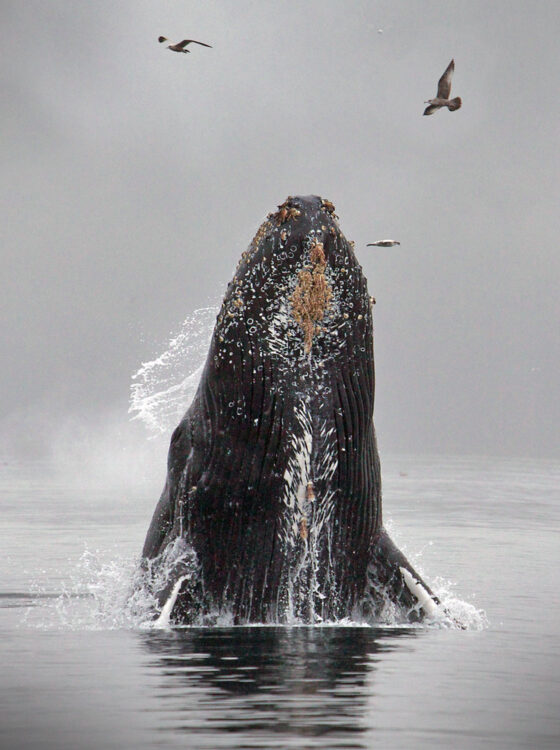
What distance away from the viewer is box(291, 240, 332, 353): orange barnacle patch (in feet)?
37.2

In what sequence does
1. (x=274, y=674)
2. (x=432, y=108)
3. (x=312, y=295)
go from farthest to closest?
1. (x=432, y=108)
2. (x=312, y=295)
3. (x=274, y=674)

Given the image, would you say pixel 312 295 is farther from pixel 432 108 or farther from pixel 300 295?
pixel 432 108

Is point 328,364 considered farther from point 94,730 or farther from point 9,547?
point 9,547

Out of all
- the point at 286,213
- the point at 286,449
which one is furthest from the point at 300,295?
the point at 286,449

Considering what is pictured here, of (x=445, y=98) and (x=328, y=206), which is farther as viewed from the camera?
(x=445, y=98)

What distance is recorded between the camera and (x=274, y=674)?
9.45 m

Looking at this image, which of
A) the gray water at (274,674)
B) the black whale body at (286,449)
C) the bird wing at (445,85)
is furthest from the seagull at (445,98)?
the black whale body at (286,449)

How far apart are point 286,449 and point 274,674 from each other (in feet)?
8.09

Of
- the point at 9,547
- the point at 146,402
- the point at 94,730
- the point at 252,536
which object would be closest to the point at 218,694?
the point at 94,730

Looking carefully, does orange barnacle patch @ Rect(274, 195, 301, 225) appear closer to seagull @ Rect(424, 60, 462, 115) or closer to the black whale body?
the black whale body

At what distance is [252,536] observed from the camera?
1149cm

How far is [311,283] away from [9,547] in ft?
36.9

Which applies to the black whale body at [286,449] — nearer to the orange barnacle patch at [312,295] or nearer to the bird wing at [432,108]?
the orange barnacle patch at [312,295]

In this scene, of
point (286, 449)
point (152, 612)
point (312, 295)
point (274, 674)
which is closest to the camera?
point (274, 674)
